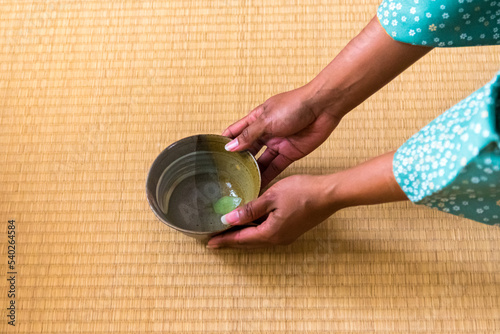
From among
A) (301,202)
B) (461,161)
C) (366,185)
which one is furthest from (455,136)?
(301,202)

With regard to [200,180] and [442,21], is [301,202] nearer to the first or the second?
[200,180]

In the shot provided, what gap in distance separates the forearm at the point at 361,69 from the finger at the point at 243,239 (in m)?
0.27

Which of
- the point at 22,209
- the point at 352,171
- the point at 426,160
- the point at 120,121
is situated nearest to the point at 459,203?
the point at 426,160

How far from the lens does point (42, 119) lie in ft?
3.43

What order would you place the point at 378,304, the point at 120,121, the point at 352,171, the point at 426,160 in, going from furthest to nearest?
the point at 120,121 < the point at 378,304 < the point at 352,171 < the point at 426,160

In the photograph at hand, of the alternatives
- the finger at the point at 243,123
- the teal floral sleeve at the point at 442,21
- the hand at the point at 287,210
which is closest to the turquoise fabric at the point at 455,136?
the teal floral sleeve at the point at 442,21

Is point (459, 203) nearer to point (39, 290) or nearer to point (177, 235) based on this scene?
point (177, 235)

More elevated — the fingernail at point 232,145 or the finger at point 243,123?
the finger at point 243,123

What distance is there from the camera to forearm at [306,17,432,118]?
772 mm

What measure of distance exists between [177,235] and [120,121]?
12.4 inches

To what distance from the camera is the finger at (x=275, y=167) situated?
37.1 inches

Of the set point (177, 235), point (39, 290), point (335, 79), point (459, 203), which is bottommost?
point (39, 290)

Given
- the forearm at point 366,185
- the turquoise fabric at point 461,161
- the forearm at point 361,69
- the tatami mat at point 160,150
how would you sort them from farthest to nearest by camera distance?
the tatami mat at point 160,150, the forearm at point 361,69, the forearm at point 366,185, the turquoise fabric at point 461,161

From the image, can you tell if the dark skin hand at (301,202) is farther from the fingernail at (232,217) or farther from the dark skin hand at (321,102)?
the dark skin hand at (321,102)
